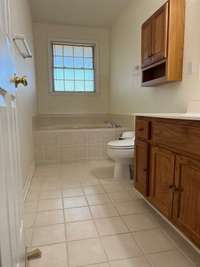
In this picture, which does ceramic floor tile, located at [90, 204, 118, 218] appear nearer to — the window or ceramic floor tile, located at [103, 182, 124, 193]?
ceramic floor tile, located at [103, 182, 124, 193]

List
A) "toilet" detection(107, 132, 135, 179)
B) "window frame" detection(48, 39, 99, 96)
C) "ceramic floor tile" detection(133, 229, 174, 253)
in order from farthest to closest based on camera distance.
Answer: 1. "window frame" detection(48, 39, 99, 96)
2. "toilet" detection(107, 132, 135, 179)
3. "ceramic floor tile" detection(133, 229, 174, 253)

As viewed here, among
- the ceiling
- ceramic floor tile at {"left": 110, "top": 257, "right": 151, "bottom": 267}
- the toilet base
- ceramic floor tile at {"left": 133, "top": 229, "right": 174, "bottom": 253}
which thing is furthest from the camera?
the ceiling

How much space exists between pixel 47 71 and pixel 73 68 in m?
0.57

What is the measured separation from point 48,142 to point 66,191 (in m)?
1.24

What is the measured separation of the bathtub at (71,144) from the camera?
3246 mm

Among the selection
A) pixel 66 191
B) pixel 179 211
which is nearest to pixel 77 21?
pixel 66 191

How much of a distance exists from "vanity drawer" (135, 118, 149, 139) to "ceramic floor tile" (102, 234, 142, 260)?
31.1 inches

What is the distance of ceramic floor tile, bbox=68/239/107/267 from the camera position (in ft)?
3.97

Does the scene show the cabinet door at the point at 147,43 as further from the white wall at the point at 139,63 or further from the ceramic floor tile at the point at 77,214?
the ceramic floor tile at the point at 77,214

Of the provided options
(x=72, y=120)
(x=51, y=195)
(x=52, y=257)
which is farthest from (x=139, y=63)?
(x=52, y=257)

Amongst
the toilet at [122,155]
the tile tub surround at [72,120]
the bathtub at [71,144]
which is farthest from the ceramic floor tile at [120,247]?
the tile tub surround at [72,120]

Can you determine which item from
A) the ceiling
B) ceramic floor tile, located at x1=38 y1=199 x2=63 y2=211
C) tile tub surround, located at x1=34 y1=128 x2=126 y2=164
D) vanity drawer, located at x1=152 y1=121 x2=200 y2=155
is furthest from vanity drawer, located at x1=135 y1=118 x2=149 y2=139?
the ceiling

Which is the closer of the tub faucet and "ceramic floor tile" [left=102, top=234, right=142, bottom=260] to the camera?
"ceramic floor tile" [left=102, top=234, right=142, bottom=260]

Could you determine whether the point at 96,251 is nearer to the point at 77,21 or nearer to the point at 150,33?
the point at 150,33
